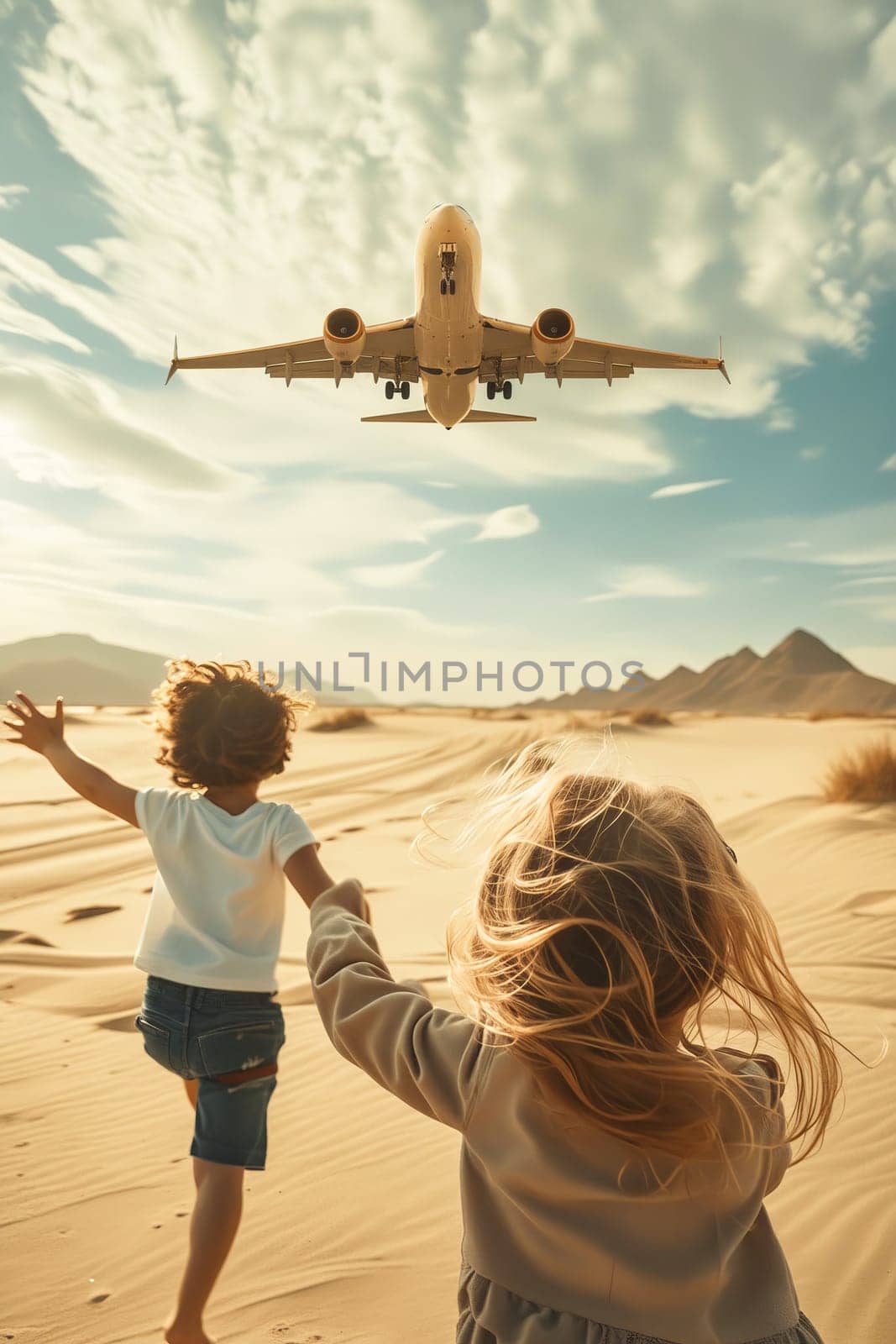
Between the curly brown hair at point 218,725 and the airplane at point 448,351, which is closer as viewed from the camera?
the curly brown hair at point 218,725

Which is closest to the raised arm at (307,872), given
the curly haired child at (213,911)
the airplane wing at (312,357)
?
the curly haired child at (213,911)

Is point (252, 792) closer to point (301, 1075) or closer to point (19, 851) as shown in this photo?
point (301, 1075)

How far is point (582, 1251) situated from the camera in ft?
3.73

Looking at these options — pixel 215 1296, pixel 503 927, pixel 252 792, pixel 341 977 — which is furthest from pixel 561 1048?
pixel 215 1296

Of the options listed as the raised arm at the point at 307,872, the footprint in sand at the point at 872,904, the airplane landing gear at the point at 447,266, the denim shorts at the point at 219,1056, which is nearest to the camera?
the raised arm at the point at 307,872

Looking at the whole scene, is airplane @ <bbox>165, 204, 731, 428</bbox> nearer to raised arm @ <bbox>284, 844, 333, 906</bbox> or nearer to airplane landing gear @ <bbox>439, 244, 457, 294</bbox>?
airplane landing gear @ <bbox>439, 244, 457, 294</bbox>

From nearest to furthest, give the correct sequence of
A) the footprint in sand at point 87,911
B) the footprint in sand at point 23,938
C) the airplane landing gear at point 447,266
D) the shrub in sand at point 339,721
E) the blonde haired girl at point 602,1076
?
the blonde haired girl at point 602,1076, the footprint in sand at point 23,938, the footprint in sand at point 87,911, the airplane landing gear at point 447,266, the shrub in sand at point 339,721

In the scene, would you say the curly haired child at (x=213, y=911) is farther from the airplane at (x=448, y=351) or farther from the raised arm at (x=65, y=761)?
the airplane at (x=448, y=351)

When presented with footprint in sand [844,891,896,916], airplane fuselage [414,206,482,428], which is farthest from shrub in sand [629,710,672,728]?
footprint in sand [844,891,896,916]

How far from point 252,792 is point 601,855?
4.55 feet

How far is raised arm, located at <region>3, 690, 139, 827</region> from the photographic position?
2.26 metres

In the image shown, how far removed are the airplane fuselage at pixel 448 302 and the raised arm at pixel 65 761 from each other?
1415 centimetres

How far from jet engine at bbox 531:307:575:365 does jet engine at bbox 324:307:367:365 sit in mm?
3081

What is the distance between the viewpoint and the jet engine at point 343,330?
15141 mm
